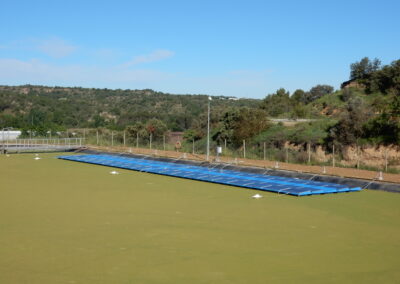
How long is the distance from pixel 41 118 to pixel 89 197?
6150 cm

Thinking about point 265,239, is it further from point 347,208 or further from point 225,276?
point 347,208

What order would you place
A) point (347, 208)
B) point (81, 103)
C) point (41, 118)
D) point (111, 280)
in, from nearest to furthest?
point (111, 280)
point (347, 208)
point (41, 118)
point (81, 103)

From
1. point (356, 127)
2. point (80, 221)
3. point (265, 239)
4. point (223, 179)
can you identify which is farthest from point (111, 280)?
point (356, 127)

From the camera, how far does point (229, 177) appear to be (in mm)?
23828

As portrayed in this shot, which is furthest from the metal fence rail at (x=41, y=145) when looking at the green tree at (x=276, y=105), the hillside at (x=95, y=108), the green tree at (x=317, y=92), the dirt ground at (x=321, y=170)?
the green tree at (x=317, y=92)

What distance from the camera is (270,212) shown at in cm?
1545

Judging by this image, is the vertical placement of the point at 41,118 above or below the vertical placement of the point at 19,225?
above

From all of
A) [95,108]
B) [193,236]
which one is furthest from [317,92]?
[193,236]

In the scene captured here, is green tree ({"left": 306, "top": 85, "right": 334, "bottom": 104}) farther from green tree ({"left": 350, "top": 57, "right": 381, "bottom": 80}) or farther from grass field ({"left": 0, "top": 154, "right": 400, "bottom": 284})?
grass field ({"left": 0, "top": 154, "right": 400, "bottom": 284})

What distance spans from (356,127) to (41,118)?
57078 millimetres

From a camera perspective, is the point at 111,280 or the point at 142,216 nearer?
the point at 111,280

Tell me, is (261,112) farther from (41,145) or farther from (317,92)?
(317,92)

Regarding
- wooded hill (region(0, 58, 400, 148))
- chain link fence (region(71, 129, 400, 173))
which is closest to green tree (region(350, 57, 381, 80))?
wooded hill (region(0, 58, 400, 148))

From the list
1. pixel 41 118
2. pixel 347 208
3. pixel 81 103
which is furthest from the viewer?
pixel 81 103
